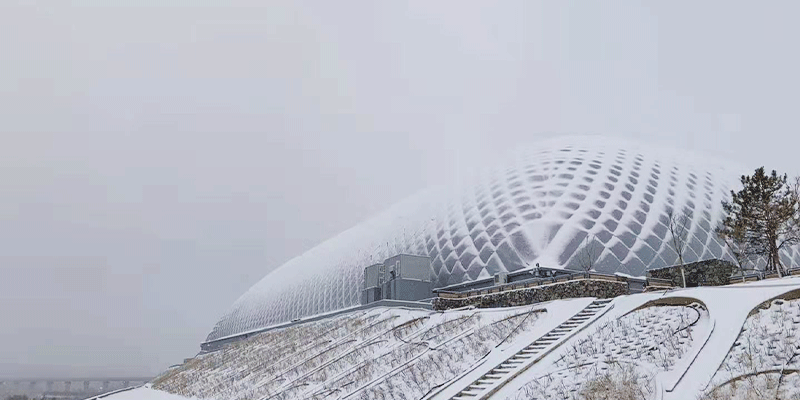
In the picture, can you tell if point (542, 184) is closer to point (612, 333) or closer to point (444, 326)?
point (444, 326)

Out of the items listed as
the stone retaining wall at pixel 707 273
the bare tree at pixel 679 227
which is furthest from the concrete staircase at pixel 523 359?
the bare tree at pixel 679 227

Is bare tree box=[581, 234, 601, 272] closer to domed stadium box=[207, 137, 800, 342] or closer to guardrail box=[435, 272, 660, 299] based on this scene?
Answer: domed stadium box=[207, 137, 800, 342]

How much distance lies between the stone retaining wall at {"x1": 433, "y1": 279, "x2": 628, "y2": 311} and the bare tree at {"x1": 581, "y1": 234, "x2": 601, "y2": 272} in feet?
14.0

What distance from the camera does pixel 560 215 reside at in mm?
33844

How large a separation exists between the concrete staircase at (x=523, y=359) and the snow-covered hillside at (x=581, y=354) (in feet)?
0.10

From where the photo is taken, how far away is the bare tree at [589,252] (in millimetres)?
30980

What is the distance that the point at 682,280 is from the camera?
2758 centimetres

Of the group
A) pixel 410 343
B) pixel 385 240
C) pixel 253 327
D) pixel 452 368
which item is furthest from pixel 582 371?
pixel 253 327

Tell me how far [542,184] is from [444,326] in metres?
18.0

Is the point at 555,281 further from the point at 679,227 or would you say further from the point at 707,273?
the point at 679,227

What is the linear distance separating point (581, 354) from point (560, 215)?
20619 millimetres

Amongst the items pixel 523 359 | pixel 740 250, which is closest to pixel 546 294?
pixel 523 359

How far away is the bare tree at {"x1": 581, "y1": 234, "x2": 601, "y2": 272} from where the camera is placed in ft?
102

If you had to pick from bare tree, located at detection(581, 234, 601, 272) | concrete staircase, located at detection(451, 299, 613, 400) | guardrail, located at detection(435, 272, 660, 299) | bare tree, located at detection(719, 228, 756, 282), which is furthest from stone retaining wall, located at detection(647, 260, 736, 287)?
concrete staircase, located at detection(451, 299, 613, 400)
